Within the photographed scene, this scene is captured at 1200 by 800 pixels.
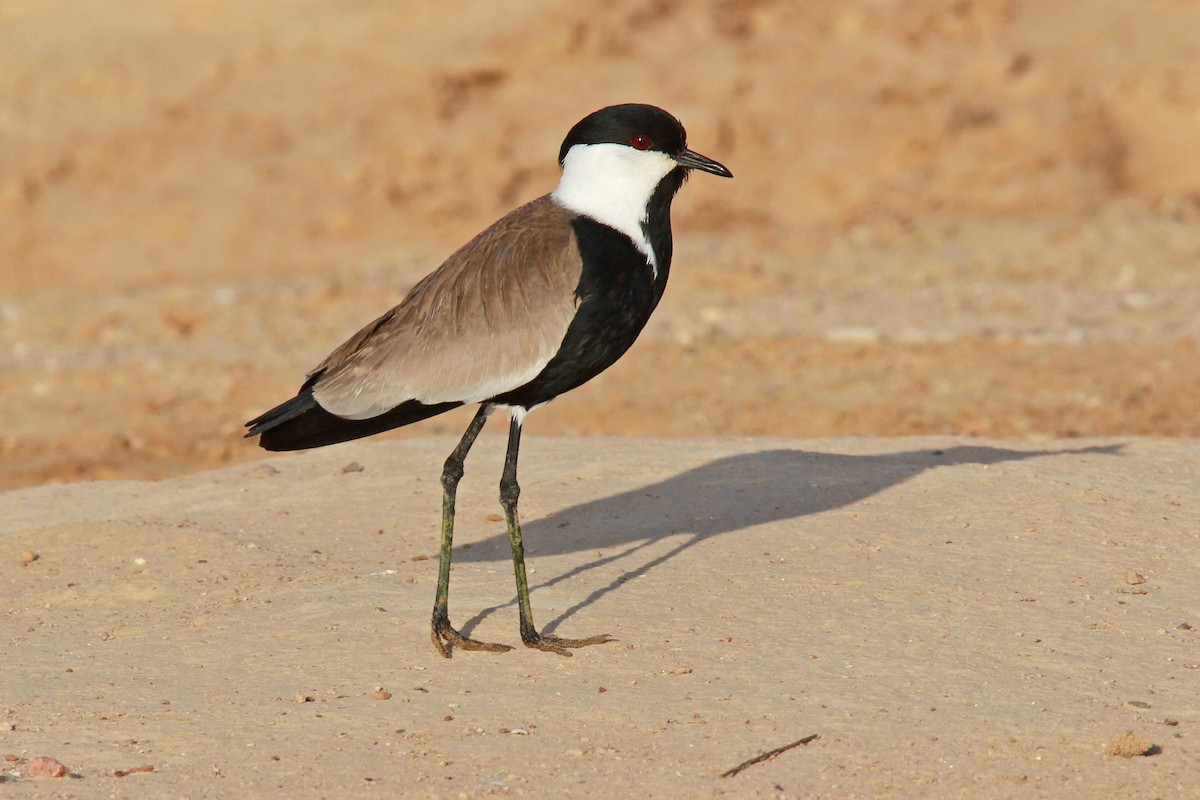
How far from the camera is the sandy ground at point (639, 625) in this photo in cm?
468

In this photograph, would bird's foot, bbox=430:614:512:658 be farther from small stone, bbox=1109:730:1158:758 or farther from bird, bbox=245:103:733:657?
small stone, bbox=1109:730:1158:758

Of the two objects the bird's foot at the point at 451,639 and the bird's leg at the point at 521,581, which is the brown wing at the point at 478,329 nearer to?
the bird's leg at the point at 521,581

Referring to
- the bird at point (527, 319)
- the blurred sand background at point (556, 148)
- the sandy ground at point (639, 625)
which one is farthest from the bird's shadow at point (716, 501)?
the blurred sand background at point (556, 148)

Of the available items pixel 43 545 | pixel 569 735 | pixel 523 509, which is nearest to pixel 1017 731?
pixel 569 735

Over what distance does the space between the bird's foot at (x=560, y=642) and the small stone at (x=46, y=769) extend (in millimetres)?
1665

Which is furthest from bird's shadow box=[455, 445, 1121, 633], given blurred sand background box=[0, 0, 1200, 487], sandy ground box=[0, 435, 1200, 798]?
blurred sand background box=[0, 0, 1200, 487]

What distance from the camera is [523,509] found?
7387 mm

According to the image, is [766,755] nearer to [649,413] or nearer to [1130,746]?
[1130,746]

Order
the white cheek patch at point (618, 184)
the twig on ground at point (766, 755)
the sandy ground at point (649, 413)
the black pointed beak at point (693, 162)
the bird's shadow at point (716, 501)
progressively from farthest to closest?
the bird's shadow at point (716, 501) → the black pointed beak at point (693, 162) → the white cheek patch at point (618, 184) → the sandy ground at point (649, 413) → the twig on ground at point (766, 755)

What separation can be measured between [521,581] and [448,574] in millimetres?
263

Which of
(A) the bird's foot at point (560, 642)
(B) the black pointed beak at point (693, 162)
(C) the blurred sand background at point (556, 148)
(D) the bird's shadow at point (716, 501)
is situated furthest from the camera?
(C) the blurred sand background at point (556, 148)

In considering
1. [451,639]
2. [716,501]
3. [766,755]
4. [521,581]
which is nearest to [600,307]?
[521,581]

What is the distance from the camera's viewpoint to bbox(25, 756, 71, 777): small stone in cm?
461

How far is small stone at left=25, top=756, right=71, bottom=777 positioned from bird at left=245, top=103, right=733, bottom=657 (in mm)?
1404
